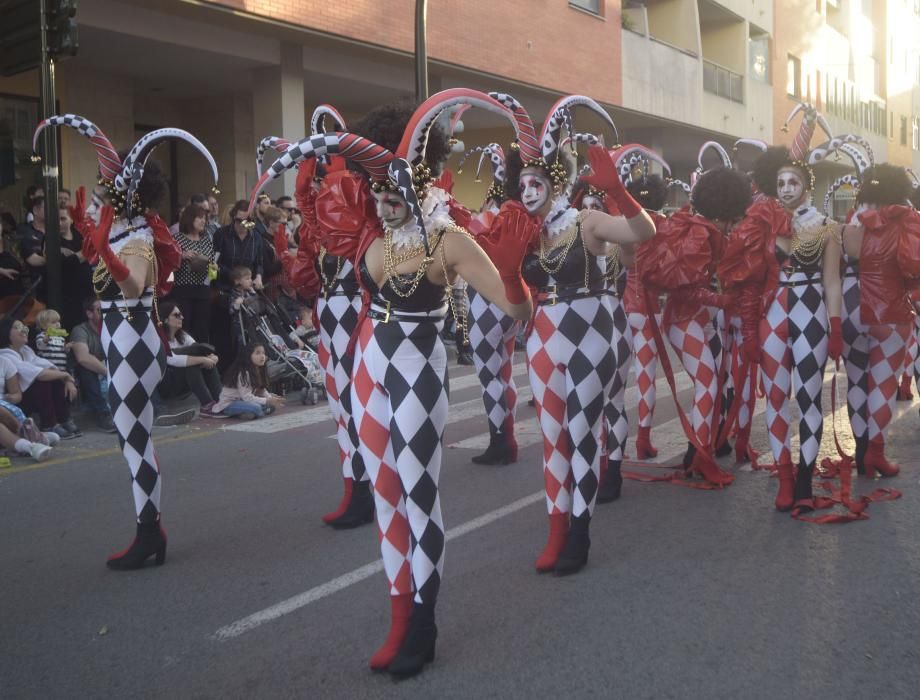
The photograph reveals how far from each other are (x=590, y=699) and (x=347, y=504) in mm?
2746

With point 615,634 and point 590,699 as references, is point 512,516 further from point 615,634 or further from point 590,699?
point 590,699

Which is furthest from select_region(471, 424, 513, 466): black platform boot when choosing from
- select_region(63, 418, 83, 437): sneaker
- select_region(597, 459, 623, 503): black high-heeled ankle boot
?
select_region(63, 418, 83, 437): sneaker

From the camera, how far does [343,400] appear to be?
6.06 meters

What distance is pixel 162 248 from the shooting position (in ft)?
→ 18.7

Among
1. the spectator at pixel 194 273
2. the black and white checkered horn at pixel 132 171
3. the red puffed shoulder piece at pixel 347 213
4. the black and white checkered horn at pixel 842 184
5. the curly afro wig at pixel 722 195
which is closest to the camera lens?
the red puffed shoulder piece at pixel 347 213

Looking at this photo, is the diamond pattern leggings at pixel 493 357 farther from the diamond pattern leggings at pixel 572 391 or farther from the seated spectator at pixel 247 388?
the seated spectator at pixel 247 388

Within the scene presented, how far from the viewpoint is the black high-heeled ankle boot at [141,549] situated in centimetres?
537

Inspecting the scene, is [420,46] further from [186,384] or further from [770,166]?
[770,166]

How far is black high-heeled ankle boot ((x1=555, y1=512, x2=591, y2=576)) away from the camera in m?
5.05

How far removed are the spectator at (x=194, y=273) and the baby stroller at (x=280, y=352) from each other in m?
0.47

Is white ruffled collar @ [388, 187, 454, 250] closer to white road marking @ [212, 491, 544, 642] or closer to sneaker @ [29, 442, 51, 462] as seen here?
white road marking @ [212, 491, 544, 642]

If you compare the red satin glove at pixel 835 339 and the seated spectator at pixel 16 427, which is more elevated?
the red satin glove at pixel 835 339

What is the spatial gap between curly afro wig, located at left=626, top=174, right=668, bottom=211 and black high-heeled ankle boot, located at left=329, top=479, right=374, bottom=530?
→ 3268mm

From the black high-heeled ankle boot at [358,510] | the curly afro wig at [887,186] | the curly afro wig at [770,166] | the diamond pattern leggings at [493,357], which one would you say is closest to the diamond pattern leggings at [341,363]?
the black high-heeled ankle boot at [358,510]
